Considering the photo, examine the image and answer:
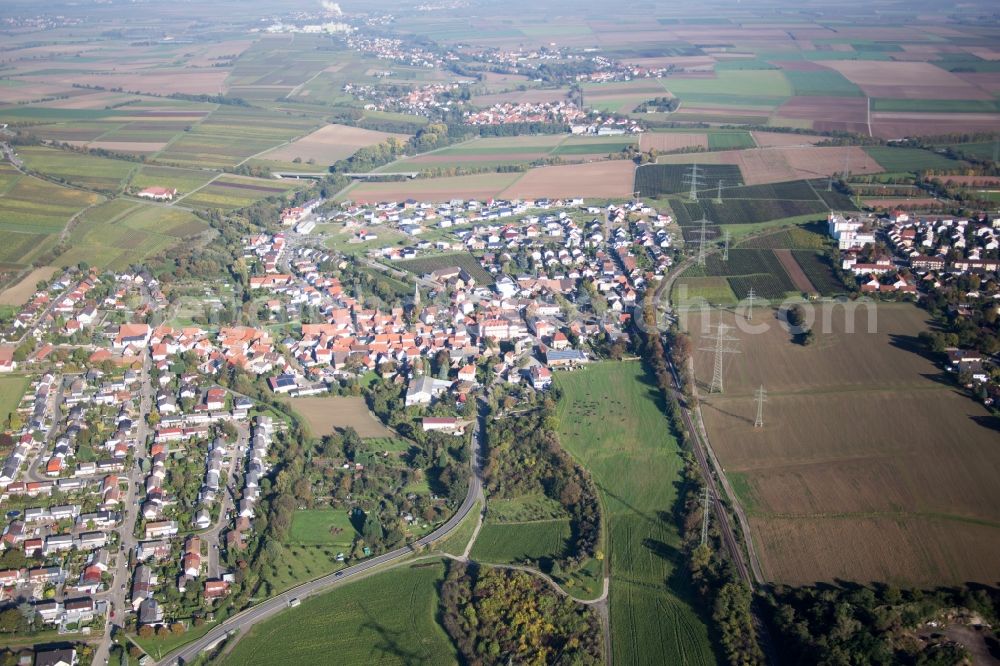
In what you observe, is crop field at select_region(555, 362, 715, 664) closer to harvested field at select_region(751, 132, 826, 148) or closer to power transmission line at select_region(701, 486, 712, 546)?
power transmission line at select_region(701, 486, 712, 546)

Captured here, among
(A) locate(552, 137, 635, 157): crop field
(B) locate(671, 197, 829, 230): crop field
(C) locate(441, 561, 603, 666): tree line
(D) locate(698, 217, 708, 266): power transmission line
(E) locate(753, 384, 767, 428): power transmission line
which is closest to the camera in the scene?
(C) locate(441, 561, 603, 666): tree line

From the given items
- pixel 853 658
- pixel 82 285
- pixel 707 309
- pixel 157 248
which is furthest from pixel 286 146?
pixel 853 658

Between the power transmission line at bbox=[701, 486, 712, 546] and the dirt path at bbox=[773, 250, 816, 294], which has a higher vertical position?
the dirt path at bbox=[773, 250, 816, 294]

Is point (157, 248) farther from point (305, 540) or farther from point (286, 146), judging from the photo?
point (305, 540)

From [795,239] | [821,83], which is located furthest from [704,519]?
[821,83]

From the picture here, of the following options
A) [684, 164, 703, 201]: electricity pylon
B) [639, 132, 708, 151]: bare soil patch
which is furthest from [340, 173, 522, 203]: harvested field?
[684, 164, 703, 201]: electricity pylon

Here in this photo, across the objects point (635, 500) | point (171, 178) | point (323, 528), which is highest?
point (171, 178)

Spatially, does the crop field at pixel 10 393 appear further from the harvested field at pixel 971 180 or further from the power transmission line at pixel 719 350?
the harvested field at pixel 971 180

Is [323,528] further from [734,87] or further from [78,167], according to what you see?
[734,87]
